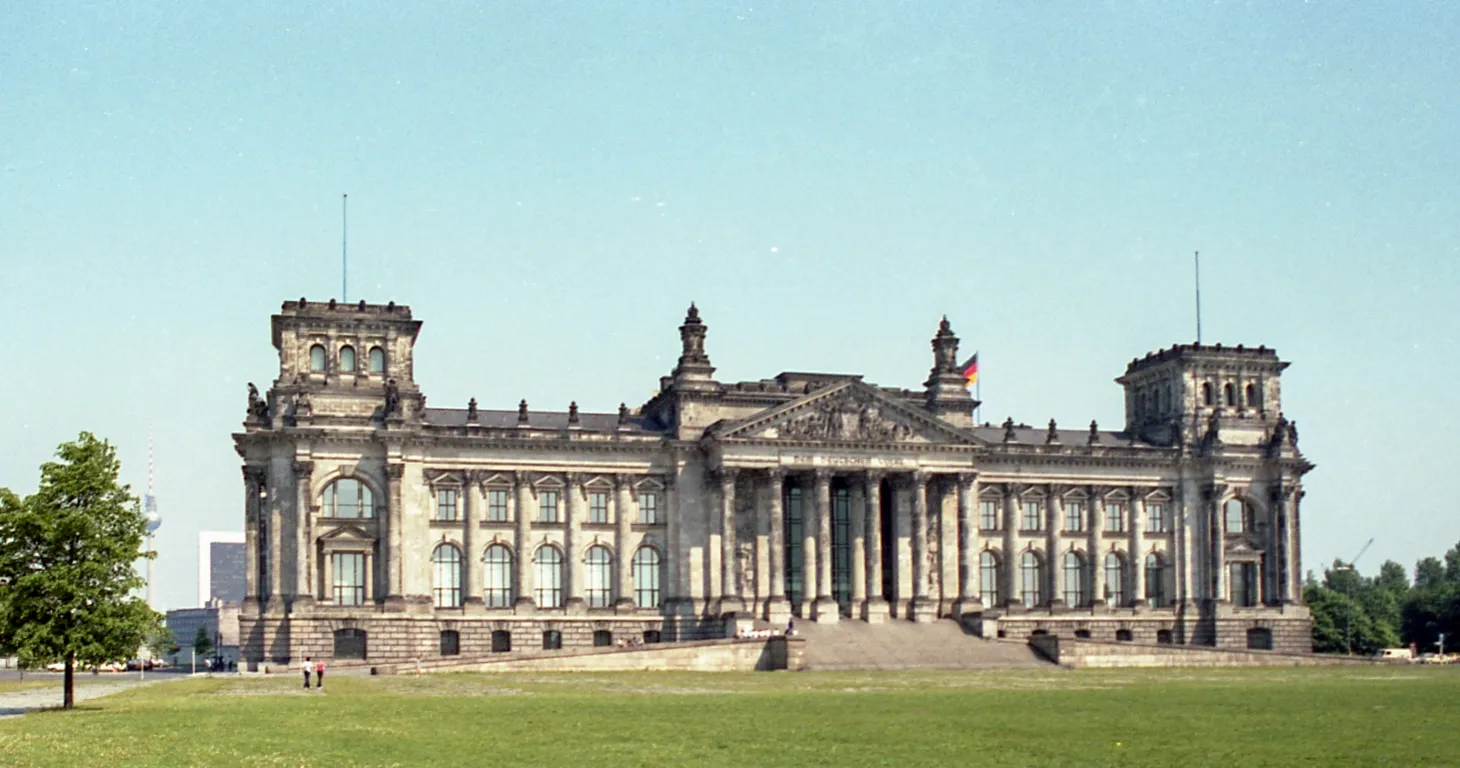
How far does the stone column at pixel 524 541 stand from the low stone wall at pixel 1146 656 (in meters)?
28.6

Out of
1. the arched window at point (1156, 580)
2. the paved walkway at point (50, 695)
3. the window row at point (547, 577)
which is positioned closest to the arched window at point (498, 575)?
the window row at point (547, 577)

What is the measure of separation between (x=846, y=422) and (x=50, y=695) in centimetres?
4956

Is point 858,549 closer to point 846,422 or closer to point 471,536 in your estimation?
point 846,422

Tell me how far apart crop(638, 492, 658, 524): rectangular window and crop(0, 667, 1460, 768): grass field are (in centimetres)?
3243

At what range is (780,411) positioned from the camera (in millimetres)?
101625

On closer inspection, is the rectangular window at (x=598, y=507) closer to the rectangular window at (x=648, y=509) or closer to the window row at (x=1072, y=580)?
the rectangular window at (x=648, y=509)

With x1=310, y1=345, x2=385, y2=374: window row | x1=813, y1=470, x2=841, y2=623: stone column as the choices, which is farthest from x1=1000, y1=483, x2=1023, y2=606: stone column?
x1=310, y1=345, x2=385, y2=374: window row

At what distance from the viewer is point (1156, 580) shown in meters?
114

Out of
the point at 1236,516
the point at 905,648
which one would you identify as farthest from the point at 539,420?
the point at 1236,516

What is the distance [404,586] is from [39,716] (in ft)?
148

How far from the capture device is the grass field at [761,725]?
3612cm

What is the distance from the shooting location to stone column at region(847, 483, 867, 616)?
103m

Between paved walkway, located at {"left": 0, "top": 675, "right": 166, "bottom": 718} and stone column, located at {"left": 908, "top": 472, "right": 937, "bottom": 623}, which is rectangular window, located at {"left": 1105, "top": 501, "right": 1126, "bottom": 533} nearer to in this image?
stone column, located at {"left": 908, "top": 472, "right": 937, "bottom": 623}

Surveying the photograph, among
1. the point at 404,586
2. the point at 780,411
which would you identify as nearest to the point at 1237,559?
the point at 780,411
